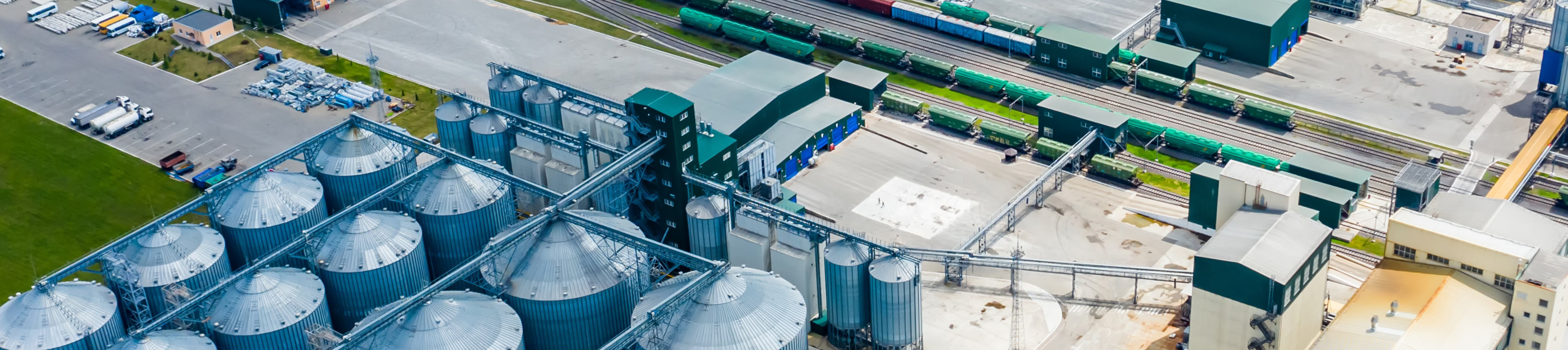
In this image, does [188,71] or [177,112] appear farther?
[188,71]

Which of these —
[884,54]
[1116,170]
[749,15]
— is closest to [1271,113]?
[1116,170]

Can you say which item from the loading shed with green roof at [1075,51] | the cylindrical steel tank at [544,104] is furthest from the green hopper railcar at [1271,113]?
the cylindrical steel tank at [544,104]

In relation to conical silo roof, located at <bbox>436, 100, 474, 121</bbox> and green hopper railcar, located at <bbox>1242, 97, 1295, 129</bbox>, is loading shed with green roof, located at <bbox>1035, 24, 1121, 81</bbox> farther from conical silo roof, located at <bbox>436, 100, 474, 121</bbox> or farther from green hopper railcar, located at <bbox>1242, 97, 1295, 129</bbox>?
conical silo roof, located at <bbox>436, 100, 474, 121</bbox>

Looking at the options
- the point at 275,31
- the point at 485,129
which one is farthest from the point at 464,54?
the point at 485,129

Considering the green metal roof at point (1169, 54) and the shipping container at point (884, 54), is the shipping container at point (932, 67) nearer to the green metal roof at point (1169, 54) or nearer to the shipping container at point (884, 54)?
the shipping container at point (884, 54)

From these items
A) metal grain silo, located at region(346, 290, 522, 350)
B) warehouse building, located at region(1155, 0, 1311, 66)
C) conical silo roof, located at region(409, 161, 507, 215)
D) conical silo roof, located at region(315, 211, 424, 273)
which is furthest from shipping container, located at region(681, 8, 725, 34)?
metal grain silo, located at region(346, 290, 522, 350)

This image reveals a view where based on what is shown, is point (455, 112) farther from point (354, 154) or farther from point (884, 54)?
point (884, 54)

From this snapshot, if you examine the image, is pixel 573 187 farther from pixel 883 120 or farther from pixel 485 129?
pixel 883 120
